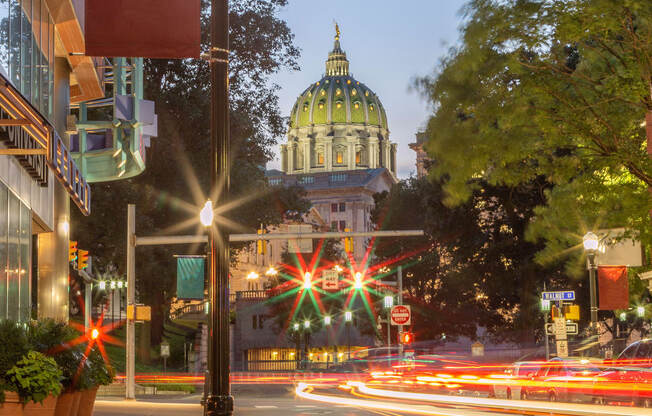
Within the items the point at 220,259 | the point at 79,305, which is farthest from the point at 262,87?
the point at 220,259

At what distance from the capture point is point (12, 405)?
12.0 metres

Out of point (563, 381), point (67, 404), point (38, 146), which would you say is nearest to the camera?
point (67, 404)

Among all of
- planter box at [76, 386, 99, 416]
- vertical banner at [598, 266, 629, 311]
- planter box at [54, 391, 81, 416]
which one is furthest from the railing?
planter box at [54, 391, 81, 416]

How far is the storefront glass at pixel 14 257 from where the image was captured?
59.5 ft

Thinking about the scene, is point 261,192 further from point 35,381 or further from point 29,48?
point 35,381

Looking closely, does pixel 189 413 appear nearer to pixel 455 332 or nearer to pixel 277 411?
pixel 277 411

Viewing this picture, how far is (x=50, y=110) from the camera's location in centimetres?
2434

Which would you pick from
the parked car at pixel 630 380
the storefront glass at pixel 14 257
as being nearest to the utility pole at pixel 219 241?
the storefront glass at pixel 14 257

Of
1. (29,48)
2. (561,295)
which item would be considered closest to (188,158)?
(561,295)

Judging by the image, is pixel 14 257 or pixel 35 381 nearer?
pixel 35 381

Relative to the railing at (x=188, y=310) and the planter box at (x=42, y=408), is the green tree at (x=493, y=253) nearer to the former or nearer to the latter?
the railing at (x=188, y=310)

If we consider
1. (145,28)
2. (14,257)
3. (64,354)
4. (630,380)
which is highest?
(145,28)

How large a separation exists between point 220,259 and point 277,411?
1865cm

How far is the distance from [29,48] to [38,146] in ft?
7.00
